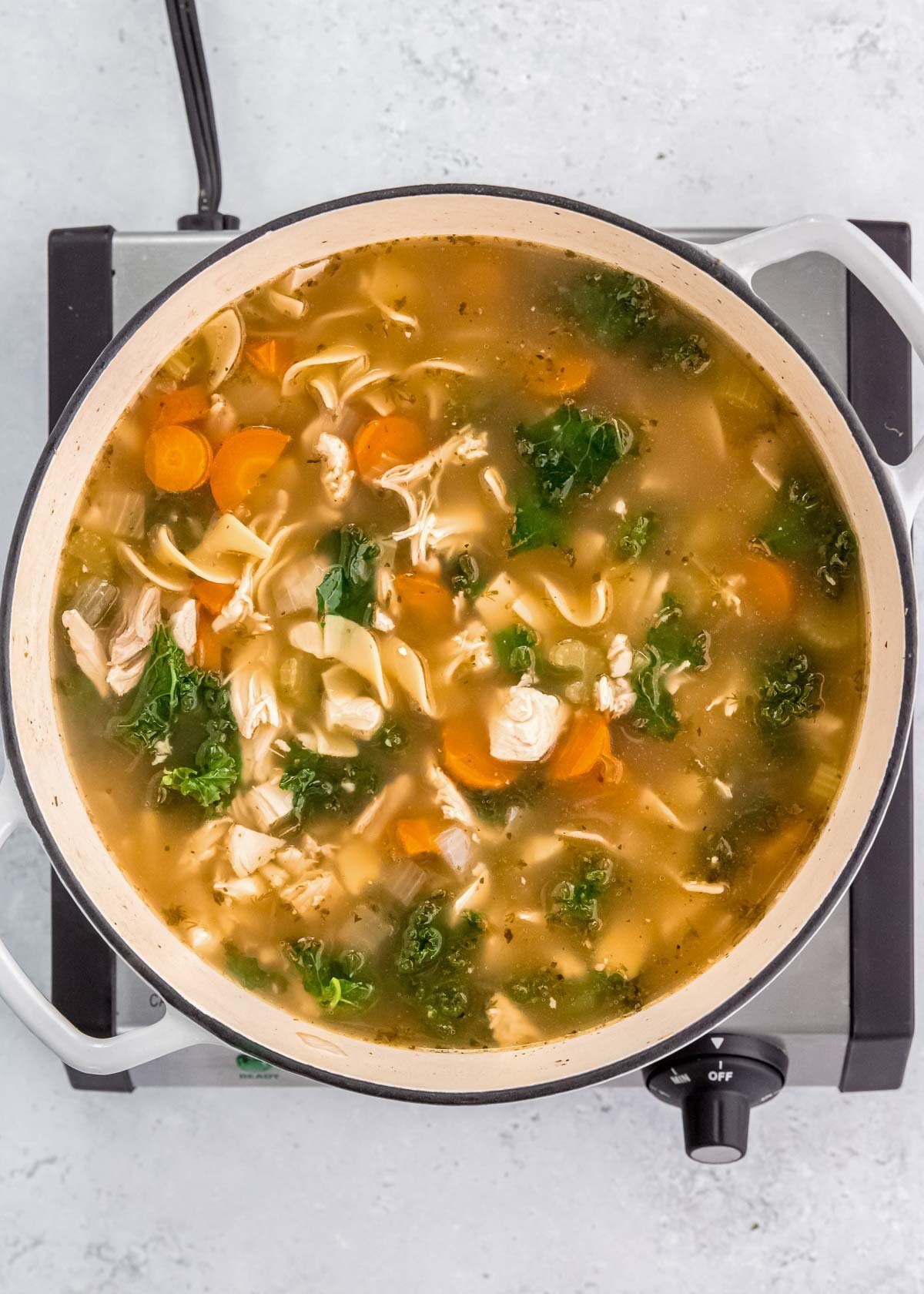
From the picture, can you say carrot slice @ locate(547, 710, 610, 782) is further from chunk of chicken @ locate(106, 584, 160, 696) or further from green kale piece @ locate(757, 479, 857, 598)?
chunk of chicken @ locate(106, 584, 160, 696)

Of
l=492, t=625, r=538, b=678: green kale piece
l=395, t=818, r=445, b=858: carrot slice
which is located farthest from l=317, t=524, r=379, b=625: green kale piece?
l=395, t=818, r=445, b=858: carrot slice

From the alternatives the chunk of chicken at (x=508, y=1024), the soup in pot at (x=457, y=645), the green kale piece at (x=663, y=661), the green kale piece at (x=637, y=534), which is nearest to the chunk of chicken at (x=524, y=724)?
the soup in pot at (x=457, y=645)

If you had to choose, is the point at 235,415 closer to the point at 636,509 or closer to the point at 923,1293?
the point at 636,509

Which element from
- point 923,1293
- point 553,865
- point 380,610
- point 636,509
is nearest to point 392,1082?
point 553,865

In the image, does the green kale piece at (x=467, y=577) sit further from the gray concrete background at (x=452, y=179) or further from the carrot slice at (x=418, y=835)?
the gray concrete background at (x=452, y=179)

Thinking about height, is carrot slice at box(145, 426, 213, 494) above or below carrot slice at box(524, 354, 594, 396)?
below
